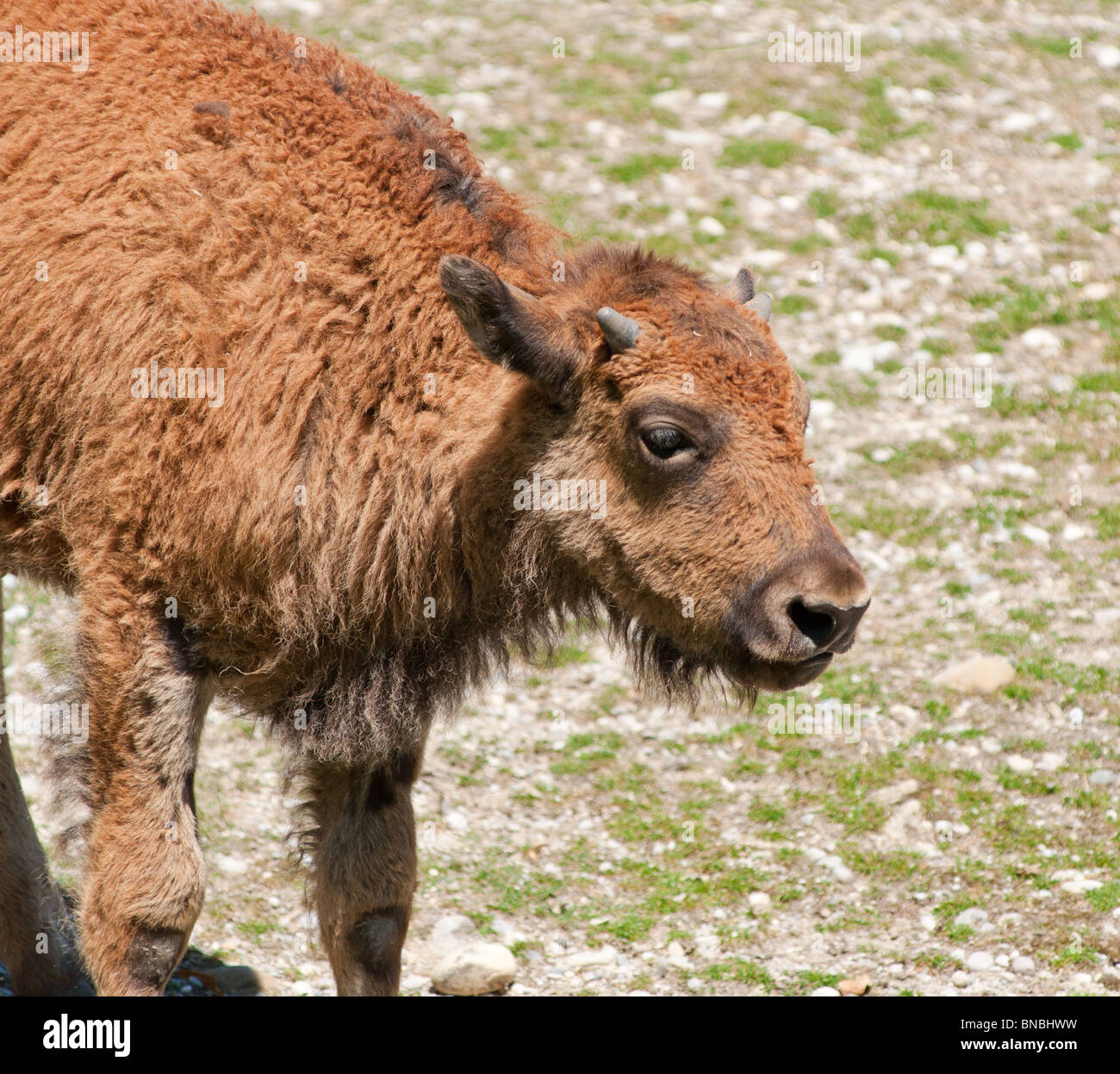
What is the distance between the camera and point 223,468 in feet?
18.9

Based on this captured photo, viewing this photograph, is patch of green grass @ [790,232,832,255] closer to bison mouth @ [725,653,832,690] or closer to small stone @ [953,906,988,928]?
small stone @ [953,906,988,928]

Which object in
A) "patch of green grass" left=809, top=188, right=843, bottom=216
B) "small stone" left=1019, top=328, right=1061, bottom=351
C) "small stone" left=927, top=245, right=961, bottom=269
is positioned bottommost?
"small stone" left=1019, top=328, right=1061, bottom=351

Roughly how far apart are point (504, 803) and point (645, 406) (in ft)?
13.1

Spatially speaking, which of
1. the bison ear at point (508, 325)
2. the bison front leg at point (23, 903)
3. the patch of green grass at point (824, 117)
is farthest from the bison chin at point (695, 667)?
the patch of green grass at point (824, 117)

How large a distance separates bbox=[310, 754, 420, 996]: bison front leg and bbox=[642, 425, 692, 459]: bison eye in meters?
2.06

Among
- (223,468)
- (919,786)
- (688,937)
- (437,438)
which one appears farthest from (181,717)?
(919,786)

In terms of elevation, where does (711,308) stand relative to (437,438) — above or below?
above

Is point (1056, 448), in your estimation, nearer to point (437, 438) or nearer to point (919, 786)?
point (919, 786)

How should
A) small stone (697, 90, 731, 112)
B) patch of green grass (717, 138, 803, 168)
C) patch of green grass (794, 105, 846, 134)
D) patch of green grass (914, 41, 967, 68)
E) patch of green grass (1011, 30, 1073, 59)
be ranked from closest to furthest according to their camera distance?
patch of green grass (717, 138, 803, 168) < patch of green grass (794, 105, 846, 134) < small stone (697, 90, 731, 112) < patch of green grass (914, 41, 967, 68) < patch of green grass (1011, 30, 1073, 59)

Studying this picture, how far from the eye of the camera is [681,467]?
5.62m

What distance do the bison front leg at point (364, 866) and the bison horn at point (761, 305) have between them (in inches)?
102

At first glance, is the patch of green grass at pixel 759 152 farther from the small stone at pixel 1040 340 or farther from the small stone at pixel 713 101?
the small stone at pixel 1040 340

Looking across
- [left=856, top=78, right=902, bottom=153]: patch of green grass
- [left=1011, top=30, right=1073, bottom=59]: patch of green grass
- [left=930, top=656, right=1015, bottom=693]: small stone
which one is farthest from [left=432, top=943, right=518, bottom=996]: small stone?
[left=1011, top=30, right=1073, bottom=59]: patch of green grass

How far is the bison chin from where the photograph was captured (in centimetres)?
559
